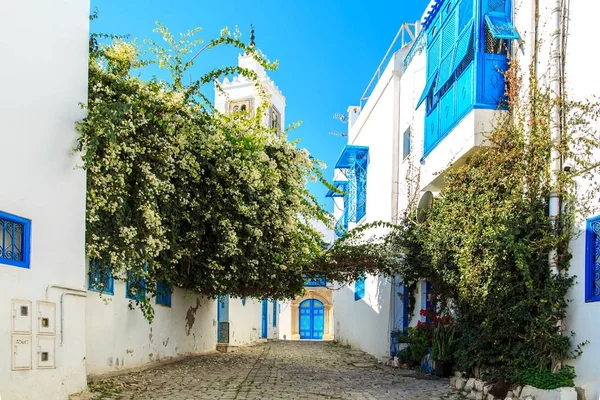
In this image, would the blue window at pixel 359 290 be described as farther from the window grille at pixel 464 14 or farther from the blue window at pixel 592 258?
the blue window at pixel 592 258

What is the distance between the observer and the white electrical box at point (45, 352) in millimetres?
6195

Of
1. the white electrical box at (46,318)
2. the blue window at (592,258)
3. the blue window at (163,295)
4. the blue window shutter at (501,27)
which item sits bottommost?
the blue window at (163,295)

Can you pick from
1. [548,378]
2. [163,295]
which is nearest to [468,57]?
[548,378]

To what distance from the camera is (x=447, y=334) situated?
32.5ft

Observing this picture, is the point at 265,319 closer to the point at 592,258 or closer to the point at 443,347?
the point at 443,347

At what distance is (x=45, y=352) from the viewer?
6305mm

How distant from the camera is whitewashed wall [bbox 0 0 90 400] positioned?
5.81 metres

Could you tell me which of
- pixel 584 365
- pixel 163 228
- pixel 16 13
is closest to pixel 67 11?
pixel 16 13

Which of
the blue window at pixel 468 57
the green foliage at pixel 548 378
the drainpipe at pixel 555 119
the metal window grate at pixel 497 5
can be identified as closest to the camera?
the green foliage at pixel 548 378

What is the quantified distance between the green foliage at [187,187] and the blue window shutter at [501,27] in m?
3.49

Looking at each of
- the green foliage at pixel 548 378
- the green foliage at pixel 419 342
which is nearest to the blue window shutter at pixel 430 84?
the green foliage at pixel 419 342

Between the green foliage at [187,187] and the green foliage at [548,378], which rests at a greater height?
the green foliage at [187,187]

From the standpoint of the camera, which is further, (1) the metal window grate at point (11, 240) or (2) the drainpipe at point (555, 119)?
(2) the drainpipe at point (555, 119)

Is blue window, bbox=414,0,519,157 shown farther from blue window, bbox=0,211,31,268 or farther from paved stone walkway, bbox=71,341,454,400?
blue window, bbox=0,211,31,268
